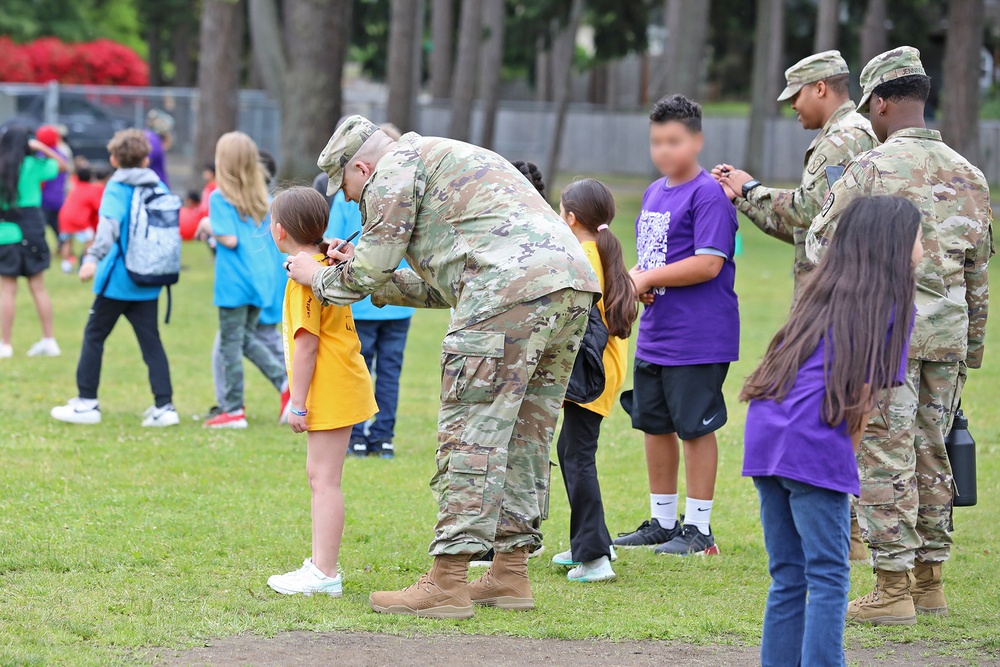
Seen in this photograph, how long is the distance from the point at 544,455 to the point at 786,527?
1360mm

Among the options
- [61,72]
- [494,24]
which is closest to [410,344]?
[494,24]

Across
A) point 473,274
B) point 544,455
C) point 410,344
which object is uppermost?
point 473,274

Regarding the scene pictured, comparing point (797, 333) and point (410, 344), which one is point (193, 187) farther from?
point (797, 333)

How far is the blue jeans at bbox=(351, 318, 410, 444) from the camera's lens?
767 cm

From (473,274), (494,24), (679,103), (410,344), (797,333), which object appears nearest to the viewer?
(797,333)

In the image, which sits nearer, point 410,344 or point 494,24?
point 410,344

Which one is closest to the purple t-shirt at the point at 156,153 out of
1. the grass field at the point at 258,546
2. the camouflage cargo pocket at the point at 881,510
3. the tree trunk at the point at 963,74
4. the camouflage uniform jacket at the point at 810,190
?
the grass field at the point at 258,546

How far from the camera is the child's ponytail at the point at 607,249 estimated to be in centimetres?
552

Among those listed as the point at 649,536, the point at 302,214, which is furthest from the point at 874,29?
the point at 302,214

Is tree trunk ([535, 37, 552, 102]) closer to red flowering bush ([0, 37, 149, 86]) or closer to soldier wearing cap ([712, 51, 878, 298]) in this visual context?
red flowering bush ([0, 37, 149, 86])

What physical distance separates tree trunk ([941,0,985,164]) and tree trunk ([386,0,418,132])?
12.0 metres

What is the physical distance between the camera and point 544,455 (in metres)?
4.91

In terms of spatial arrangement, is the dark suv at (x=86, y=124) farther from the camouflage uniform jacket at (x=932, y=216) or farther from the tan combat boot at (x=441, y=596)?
the camouflage uniform jacket at (x=932, y=216)

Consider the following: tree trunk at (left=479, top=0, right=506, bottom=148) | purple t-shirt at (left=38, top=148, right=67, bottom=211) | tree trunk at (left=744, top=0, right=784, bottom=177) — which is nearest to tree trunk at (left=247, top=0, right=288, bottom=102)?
purple t-shirt at (left=38, top=148, right=67, bottom=211)
